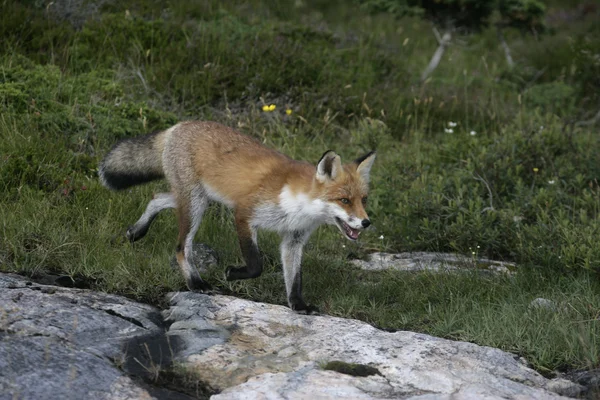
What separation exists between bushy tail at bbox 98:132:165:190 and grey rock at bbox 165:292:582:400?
4.88 ft

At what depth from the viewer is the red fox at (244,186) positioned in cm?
550

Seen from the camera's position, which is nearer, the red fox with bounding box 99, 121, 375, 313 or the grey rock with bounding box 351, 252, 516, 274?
the red fox with bounding box 99, 121, 375, 313

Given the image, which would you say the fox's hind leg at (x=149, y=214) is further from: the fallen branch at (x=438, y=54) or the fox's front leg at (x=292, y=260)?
the fallen branch at (x=438, y=54)

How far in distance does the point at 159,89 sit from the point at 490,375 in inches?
232

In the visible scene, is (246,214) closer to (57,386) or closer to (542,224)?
(57,386)

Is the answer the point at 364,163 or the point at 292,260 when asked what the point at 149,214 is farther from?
the point at 364,163

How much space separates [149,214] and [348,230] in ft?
6.17

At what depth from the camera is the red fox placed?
18.0 feet

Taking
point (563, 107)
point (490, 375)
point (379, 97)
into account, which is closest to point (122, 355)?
point (490, 375)

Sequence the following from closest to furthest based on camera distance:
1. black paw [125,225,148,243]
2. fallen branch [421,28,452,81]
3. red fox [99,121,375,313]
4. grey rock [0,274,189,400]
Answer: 1. grey rock [0,274,189,400]
2. red fox [99,121,375,313]
3. black paw [125,225,148,243]
4. fallen branch [421,28,452,81]

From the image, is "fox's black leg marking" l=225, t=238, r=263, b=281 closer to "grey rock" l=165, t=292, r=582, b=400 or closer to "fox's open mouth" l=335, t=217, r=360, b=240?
"grey rock" l=165, t=292, r=582, b=400

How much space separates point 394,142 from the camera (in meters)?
8.95

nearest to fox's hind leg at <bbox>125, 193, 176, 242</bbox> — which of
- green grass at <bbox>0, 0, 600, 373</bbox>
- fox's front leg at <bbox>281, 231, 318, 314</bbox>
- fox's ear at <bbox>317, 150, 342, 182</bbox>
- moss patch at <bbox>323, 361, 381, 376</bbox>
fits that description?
green grass at <bbox>0, 0, 600, 373</bbox>

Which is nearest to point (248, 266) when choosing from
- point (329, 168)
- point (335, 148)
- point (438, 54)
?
point (329, 168)
